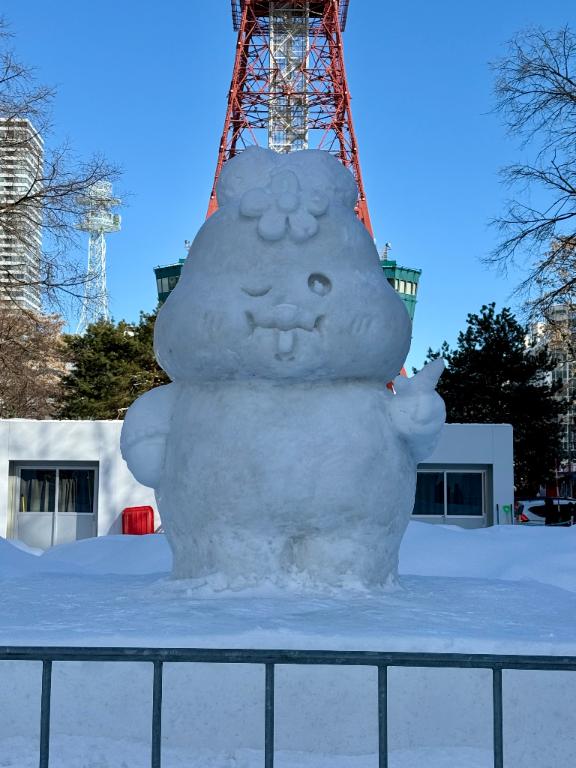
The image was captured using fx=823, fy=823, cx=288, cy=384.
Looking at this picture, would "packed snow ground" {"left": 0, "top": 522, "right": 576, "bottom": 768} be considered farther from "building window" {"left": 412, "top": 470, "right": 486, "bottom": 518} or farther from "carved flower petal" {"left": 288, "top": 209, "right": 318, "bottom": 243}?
"building window" {"left": 412, "top": 470, "right": 486, "bottom": 518}

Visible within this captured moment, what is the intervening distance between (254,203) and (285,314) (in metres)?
0.71

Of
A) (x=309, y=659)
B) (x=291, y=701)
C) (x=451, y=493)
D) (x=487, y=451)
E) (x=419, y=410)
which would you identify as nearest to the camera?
(x=309, y=659)

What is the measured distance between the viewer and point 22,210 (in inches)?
452

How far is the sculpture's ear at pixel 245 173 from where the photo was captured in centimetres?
488

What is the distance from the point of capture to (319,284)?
455 centimetres

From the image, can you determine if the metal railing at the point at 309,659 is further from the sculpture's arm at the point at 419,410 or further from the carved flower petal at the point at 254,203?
the carved flower petal at the point at 254,203

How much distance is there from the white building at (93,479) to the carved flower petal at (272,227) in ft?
36.1

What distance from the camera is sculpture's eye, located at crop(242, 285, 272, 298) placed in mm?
4473

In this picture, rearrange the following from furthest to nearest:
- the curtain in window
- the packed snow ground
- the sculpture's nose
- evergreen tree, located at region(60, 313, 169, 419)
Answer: evergreen tree, located at region(60, 313, 169, 419)
the curtain in window
the sculpture's nose
the packed snow ground

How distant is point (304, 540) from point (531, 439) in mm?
24089

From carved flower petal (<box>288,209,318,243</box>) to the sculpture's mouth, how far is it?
1.54 ft

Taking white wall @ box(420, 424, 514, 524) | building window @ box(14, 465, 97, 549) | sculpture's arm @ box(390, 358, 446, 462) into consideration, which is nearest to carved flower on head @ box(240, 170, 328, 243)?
sculpture's arm @ box(390, 358, 446, 462)

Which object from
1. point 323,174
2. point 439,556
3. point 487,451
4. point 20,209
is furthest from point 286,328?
point 487,451

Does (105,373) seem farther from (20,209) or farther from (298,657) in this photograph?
(298,657)
